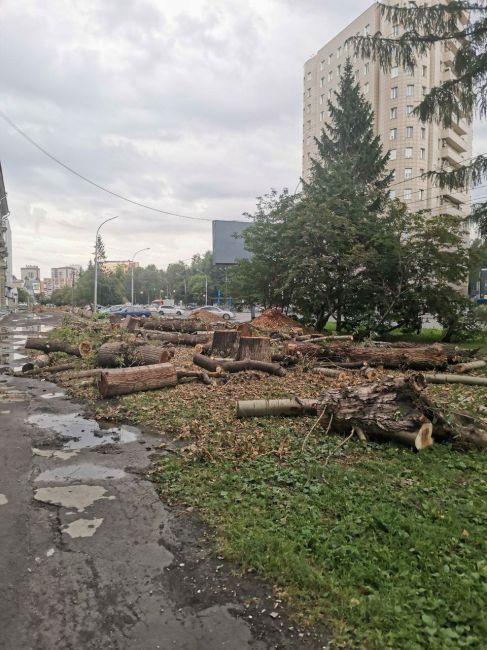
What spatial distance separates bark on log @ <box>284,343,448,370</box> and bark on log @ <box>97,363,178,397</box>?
3852 millimetres

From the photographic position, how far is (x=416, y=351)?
10875mm

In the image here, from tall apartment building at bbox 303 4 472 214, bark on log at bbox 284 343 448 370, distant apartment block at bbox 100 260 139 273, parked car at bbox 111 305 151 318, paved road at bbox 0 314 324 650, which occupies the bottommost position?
parked car at bbox 111 305 151 318

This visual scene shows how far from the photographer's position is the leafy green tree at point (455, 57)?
37.6 feet

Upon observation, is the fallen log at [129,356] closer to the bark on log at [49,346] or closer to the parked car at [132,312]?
the bark on log at [49,346]

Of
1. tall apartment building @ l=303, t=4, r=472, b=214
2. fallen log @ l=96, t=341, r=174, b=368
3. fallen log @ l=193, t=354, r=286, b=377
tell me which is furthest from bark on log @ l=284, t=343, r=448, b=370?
tall apartment building @ l=303, t=4, r=472, b=214

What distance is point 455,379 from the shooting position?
9094mm

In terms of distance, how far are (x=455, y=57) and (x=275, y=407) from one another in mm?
11514

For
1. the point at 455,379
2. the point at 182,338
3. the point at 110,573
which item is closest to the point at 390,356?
the point at 455,379

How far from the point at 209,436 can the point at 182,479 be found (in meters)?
1.30

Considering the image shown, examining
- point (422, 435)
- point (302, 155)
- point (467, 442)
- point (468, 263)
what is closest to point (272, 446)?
point (422, 435)

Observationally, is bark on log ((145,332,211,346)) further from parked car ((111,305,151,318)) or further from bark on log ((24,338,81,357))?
parked car ((111,305,151,318))

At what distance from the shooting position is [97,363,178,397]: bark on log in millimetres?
8265

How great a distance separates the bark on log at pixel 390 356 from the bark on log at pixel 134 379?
385 centimetres

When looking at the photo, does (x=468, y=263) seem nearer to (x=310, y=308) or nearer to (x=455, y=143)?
(x=310, y=308)
